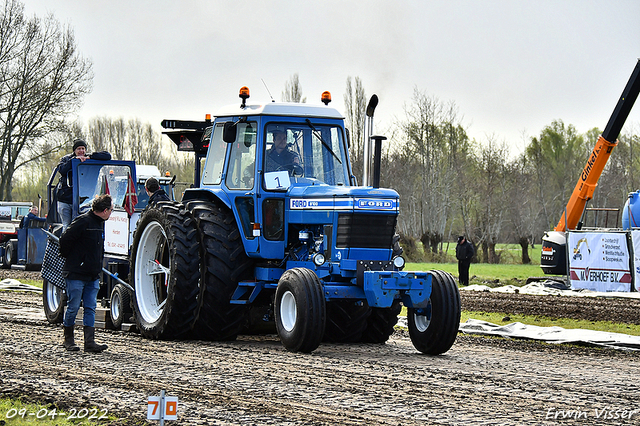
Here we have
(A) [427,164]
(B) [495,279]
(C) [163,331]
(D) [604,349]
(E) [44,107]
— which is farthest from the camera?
(A) [427,164]

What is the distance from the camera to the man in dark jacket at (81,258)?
9281mm

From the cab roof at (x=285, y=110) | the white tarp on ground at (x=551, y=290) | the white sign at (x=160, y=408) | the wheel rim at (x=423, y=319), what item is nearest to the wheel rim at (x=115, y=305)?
the cab roof at (x=285, y=110)

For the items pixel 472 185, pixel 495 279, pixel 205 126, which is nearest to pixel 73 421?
pixel 205 126

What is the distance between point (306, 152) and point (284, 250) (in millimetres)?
1320

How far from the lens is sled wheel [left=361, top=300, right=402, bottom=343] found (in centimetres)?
1062

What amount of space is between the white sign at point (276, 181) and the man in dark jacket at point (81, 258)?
6.45 feet

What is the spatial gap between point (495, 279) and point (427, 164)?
84.4ft

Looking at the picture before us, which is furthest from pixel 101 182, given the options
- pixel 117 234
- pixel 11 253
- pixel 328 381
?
pixel 11 253

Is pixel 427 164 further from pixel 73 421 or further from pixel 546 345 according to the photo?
pixel 73 421

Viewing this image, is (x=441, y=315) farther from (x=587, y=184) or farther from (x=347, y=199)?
(x=587, y=184)

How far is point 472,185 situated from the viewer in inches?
2088

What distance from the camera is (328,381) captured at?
7.30 meters

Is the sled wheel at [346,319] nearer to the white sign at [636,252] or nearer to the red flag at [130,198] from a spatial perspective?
the red flag at [130,198]

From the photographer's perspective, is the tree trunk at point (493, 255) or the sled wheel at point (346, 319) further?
the tree trunk at point (493, 255)
